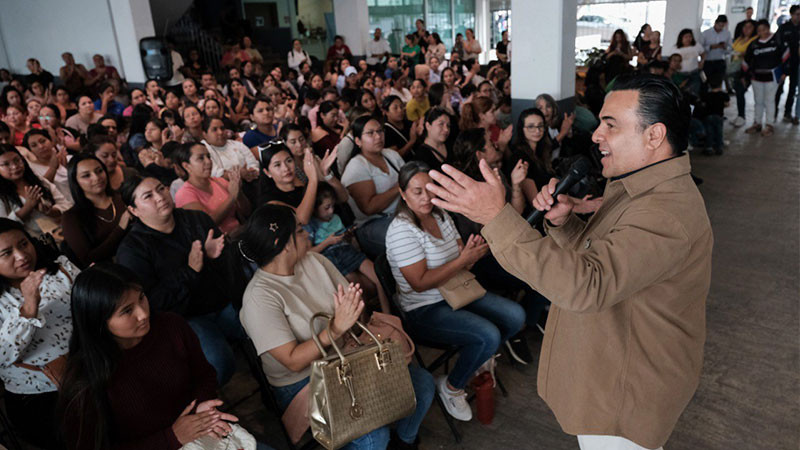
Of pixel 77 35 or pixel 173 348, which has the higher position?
pixel 77 35

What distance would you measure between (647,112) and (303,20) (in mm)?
15339

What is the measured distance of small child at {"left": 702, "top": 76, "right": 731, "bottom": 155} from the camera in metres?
6.29

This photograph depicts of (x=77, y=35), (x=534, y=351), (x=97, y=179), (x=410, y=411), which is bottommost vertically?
(x=534, y=351)

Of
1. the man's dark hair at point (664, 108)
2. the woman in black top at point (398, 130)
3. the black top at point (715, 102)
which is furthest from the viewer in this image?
the black top at point (715, 102)

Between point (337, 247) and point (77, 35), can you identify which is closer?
point (337, 247)

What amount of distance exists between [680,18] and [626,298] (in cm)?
934

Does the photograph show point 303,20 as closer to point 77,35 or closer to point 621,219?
point 77,35

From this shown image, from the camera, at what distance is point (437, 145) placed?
3.93m

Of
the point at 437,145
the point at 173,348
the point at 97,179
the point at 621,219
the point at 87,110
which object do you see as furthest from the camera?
the point at 87,110

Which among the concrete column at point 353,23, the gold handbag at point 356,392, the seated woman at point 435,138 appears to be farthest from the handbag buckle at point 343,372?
the concrete column at point 353,23

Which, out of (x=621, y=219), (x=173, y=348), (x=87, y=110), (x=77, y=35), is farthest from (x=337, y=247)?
(x=77, y=35)

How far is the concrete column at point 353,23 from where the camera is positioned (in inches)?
429

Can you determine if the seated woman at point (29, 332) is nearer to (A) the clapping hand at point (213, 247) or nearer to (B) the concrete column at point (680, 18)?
(A) the clapping hand at point (213, 247)

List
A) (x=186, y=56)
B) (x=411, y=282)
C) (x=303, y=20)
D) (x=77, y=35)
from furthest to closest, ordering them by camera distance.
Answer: (x=303, y=20)
(x=186, y=56)
(x=77, y=35)
(x=411, y=282)
